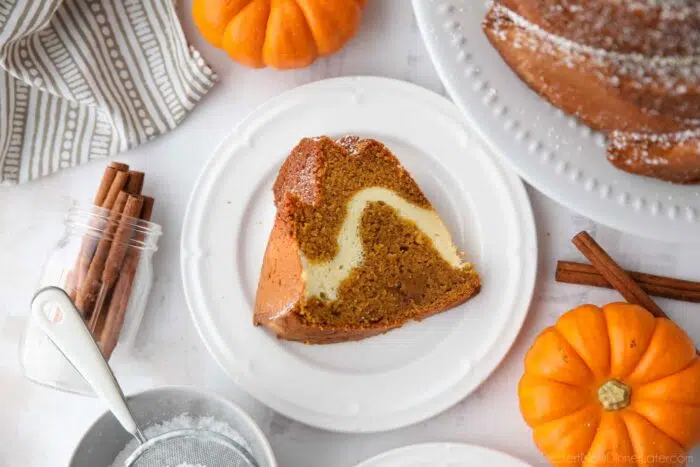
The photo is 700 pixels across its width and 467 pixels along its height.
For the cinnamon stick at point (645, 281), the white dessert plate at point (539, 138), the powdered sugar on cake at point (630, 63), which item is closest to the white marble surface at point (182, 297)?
the cinnamon stick at point (645, 281)

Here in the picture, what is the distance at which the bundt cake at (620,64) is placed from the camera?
0.71 metres

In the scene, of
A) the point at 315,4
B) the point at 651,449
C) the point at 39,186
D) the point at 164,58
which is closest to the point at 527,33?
the point at 315,4

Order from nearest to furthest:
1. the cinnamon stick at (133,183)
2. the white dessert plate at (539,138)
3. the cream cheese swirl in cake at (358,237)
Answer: the white dessert plate at (539,138)
the cream cheese swirl in cake at (358,237)
the cinnamon stick at (133,183)

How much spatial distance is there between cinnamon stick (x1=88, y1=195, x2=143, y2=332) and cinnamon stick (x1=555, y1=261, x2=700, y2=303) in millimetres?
695

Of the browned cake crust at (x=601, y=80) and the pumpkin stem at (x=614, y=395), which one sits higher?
the browned cake crust at (x=601, y=80)

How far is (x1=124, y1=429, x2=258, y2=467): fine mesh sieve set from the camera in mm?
1220

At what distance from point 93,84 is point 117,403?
20.9 inches

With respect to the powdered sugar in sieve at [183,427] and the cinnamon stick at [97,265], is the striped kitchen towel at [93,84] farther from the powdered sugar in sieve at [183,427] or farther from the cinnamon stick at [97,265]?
the powdered sugar in sieve at [183,427]

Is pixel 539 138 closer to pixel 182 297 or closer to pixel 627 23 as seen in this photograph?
pixel 627 23

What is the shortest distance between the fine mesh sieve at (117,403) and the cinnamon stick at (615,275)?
24.1 inches

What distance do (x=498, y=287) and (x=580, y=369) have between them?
195 millimetres

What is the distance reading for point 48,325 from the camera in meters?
1.16

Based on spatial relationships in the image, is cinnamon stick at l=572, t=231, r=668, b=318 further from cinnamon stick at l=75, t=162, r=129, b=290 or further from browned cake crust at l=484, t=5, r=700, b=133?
cinnamon stick at l=75, t=162, r=129, b=290

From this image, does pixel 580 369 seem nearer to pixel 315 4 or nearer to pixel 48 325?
pixel 315 4
